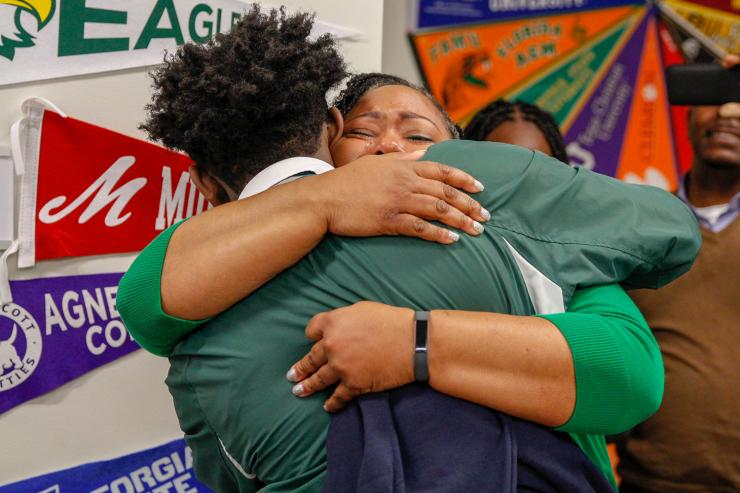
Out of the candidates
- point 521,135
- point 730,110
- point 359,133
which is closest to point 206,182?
point 359,133

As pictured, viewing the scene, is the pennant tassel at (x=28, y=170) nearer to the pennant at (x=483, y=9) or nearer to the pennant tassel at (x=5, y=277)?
the pennant tassel at (x=5, y=277)

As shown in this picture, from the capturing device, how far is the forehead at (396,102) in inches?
39.9

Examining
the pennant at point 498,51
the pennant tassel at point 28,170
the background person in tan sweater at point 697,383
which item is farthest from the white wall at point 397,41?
the pennant tassel at point 28,170

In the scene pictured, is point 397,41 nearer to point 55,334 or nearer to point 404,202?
point 55,334

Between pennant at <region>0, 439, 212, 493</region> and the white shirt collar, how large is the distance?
0.68 metres

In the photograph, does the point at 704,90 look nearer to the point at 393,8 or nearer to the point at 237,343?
the point at 237,343

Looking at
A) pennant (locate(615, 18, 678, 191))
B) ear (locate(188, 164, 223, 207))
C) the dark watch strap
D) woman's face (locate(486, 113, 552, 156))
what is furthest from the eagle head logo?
pennant (locate(615, 18, 678, 191))

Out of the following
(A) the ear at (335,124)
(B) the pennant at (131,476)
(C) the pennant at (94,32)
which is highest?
(C) the pennant at (94,32)

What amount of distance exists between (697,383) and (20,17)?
52.1 inches

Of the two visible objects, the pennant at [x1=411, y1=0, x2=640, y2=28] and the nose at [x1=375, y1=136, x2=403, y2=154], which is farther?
Answer: the pennant at [x1=411, y1=0, x2=640, y2=28]

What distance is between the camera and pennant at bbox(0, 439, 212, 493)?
1.16 meters

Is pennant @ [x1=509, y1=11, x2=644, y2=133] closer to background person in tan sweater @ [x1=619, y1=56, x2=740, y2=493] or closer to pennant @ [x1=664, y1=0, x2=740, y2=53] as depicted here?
pennant @ [x1=664, y1=0, x2=740, y2=53]

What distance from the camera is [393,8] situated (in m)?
2.18

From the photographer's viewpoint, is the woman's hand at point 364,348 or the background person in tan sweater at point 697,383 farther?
the background person in tan sweater at point 697,383
